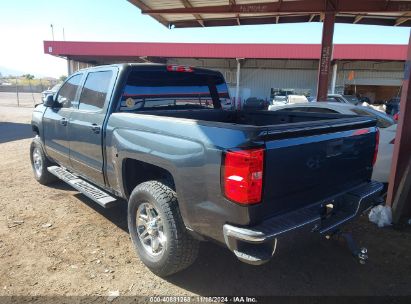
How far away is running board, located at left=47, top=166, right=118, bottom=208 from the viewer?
3.99 metres

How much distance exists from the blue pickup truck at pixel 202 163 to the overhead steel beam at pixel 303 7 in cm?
490

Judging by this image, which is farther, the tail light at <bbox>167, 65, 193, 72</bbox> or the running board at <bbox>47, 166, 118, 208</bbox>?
the tail light at <bbox>167, 65, 193, 72</bbox>

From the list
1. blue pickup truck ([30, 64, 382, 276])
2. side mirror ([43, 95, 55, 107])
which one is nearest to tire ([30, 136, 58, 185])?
side mirror ([43, 95, 55, 107])

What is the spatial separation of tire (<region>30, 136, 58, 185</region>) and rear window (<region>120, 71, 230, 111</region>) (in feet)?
8.96

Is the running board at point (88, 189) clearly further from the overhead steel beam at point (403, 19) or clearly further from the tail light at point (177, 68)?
the overhead steel beam at point (403, 19)

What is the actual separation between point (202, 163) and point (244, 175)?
0.38 metres

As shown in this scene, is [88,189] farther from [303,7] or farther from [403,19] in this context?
[403,19]

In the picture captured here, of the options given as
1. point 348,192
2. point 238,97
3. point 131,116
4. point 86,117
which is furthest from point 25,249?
point 238,97

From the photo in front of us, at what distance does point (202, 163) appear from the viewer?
106 inches

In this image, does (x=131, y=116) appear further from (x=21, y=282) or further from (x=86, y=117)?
(x=21, y=282)

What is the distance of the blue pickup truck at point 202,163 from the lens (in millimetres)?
2564

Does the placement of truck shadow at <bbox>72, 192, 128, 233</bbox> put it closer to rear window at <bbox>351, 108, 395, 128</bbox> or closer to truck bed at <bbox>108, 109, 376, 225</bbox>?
truck bed at <bbox>108, 109, 376, 225</bbox>

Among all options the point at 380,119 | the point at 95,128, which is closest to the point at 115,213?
the point at 95,128

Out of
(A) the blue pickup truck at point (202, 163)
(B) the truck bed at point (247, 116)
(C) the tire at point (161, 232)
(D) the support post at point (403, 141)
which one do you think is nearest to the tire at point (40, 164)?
(A) the blue pickup truck at point (202, 163)
